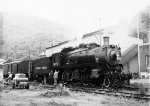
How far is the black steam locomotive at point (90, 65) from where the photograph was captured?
16.4 m

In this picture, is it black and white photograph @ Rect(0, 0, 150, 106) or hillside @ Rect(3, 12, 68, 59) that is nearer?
black and white photograph @ Rect(0, 0, 150, 106)

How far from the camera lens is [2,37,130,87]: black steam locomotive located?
16373mm

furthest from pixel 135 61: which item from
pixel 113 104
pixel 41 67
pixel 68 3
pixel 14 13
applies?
pixel 14 13

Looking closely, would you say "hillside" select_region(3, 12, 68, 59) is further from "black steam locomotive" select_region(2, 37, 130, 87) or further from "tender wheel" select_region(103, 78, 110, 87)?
"tender wheel" select_region(103, 78, 110, 87)

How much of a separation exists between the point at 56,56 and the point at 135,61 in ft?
48.7

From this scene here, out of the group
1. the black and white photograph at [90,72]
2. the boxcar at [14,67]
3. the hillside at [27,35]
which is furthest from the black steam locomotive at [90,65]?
the hillside at [27,35]

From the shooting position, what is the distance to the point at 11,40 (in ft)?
298

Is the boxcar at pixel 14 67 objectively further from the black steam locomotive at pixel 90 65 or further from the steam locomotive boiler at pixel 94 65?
the steam locomotive boiler at pixel 94 65

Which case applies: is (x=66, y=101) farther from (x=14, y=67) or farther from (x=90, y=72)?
(x=14, y=67)

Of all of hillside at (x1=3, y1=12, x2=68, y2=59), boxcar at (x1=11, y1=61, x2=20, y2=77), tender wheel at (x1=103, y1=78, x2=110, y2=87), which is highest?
hillside at (x1=3, y1=12, x2=68, y2=59)

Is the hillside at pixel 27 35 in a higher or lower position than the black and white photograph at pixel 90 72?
higher

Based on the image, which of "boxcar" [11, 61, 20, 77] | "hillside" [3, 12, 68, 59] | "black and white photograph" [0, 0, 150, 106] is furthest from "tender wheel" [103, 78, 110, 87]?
"hillside" [3, 12, 68, 59]

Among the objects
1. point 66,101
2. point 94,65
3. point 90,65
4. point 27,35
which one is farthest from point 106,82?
point 27,35

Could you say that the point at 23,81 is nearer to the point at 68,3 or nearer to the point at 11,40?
the point at 68,3
